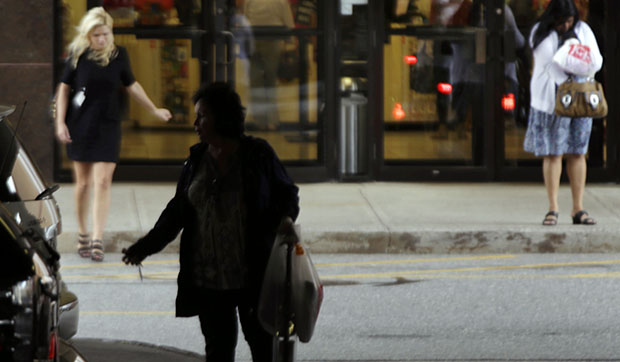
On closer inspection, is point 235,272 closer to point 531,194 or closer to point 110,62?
point 110,62

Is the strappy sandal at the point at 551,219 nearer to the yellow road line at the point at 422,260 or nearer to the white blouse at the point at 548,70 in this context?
the yellow road line at the point at 422,260

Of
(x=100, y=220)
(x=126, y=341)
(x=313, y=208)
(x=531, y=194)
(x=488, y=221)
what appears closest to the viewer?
(x=126, y=341)

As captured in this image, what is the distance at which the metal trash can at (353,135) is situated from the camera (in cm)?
1391

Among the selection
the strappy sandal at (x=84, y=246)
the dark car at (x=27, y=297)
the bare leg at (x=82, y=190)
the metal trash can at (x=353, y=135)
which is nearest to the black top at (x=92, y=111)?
the bare leg at (x=82, y=190)

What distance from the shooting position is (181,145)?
13.8 meters

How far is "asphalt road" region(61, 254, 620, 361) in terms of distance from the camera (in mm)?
7379

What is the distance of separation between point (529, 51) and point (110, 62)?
5181 mm

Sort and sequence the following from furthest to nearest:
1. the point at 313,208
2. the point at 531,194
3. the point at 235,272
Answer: the point at 531,194
the point at 313,208
the point at 235,272

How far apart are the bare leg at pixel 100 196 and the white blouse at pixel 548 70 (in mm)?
3525

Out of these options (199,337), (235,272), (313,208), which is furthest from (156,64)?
(235,272)

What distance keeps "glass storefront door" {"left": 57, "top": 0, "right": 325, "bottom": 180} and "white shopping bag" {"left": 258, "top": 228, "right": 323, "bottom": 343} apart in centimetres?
838

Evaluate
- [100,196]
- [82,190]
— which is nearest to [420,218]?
[100,196]

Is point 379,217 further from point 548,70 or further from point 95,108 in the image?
point 95,108

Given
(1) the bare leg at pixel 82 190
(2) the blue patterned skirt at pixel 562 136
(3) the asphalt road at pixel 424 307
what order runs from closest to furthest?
1. (3) the asphalt road at pixel 424 307
2. (1) the bare leg at pixel 82 190
3. (2) the blue patterned skirt at pixel 562 136
